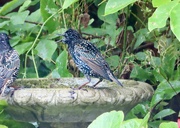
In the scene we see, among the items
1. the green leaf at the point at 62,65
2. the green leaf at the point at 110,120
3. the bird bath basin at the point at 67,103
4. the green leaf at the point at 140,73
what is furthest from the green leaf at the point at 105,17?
the green leaf at the point at 110,120

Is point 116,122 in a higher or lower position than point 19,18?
higher

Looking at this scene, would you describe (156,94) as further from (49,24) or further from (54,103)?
(49,24)

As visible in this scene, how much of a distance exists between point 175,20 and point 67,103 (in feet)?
3.44

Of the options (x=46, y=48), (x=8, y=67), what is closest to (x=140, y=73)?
(x=46, y=48)

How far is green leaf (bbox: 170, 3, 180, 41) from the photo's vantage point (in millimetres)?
1512

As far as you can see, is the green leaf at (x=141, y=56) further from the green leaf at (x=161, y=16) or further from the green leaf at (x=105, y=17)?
the green leaf at (x=161, y=16)

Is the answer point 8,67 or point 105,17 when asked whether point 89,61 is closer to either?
point 8,67

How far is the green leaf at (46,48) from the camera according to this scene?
342 centimetres

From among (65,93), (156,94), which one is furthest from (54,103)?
(156,94)

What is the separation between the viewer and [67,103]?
8.13 feet

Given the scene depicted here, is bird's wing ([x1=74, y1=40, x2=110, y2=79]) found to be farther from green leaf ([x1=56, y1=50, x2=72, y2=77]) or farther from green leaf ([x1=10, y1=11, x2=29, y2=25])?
green leaf ([x1=10, y1=11, x2=29, y2=25])

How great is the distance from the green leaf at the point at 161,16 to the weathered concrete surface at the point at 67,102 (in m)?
0.94

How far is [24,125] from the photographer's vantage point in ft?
9.82

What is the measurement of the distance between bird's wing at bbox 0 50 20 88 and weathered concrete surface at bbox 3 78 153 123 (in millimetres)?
239
